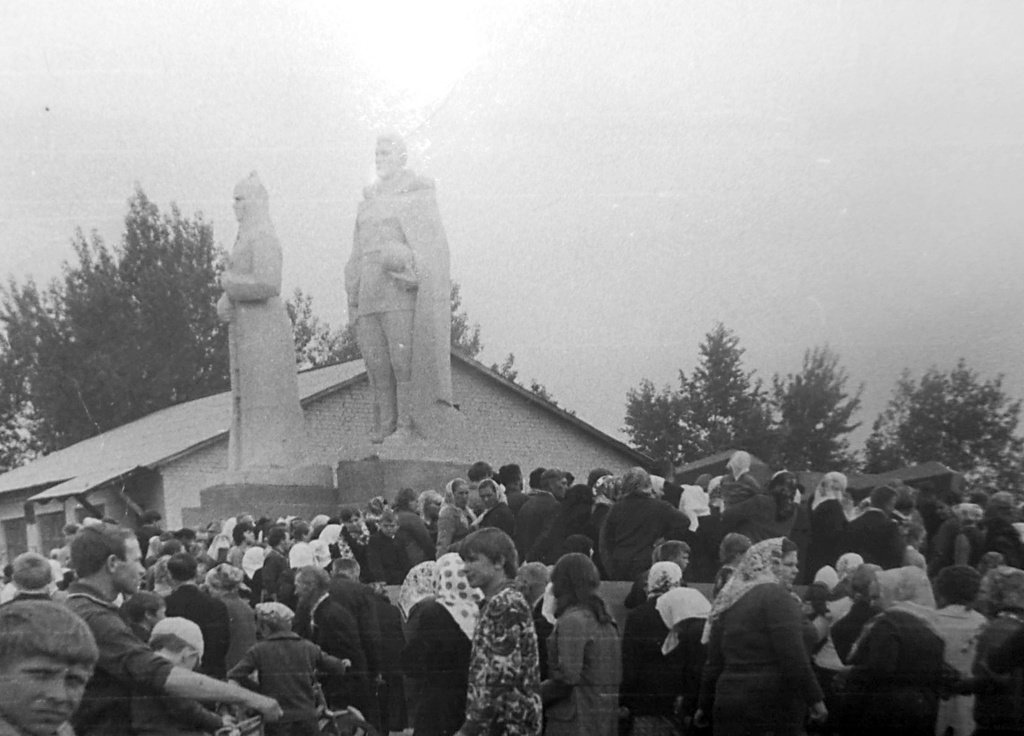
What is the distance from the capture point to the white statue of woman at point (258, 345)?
1598 cm

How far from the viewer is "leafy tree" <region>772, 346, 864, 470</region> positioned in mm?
21219

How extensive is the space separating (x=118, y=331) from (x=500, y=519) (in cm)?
3331

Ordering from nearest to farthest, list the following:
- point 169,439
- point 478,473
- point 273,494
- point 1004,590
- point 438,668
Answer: point 1004,590 < point 438,668 < point 478,473 < point 273,494 < point 169,439

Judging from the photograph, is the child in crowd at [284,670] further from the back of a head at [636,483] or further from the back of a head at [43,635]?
the back of a head at [43,635]

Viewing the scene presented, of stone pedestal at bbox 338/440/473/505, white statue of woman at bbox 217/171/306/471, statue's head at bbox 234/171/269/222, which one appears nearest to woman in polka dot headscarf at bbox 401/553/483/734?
stone pedestal at bbox 338/440/473/505

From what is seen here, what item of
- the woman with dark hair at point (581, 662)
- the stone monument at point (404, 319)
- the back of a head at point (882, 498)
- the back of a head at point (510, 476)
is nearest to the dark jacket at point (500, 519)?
the back of a head at point (510, 476)

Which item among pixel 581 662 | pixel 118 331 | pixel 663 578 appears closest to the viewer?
pixel 581 662

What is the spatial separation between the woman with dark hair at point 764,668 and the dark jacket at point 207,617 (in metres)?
3.34

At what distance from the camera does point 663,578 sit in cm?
813

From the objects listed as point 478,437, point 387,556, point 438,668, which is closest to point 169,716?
point 438,668

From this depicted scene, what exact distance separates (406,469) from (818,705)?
8161 mm

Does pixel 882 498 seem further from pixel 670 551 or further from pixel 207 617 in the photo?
pixel 207 617

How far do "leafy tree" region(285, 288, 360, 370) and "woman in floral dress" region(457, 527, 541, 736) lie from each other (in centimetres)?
3646

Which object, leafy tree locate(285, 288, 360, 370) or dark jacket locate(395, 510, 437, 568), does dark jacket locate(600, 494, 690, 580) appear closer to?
dark jacket locate(395, 510, 437, 568)
